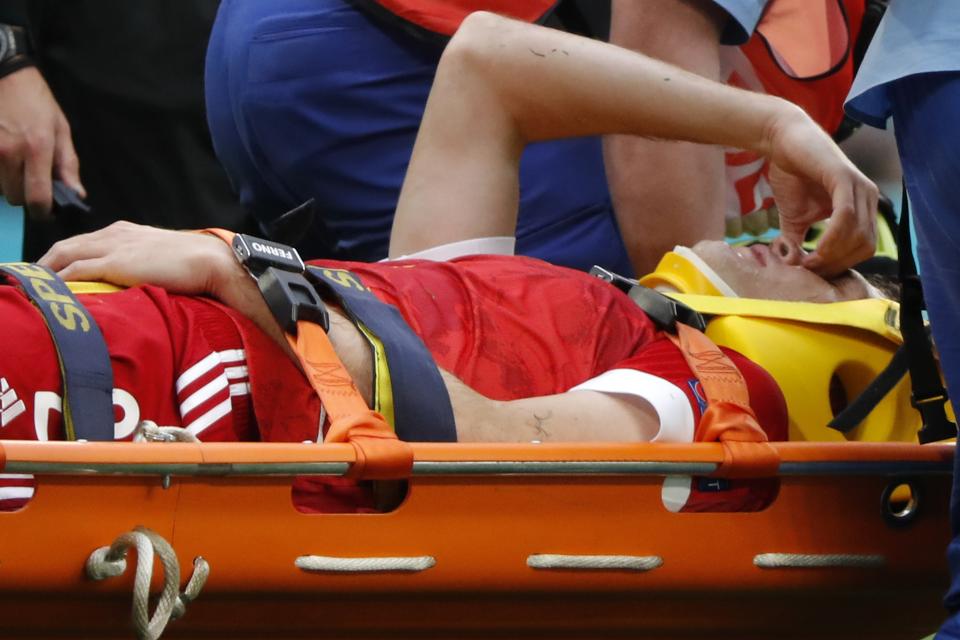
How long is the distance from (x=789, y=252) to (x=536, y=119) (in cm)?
31

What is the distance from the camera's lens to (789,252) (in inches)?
64.1

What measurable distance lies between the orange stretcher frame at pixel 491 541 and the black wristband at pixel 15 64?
3.90 ft

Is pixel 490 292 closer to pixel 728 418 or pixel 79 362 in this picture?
pixel 728 418

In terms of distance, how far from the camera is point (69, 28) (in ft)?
7.98

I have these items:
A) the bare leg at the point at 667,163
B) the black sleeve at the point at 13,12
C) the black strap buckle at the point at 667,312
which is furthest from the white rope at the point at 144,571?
the black sleeve at the point at 13,12

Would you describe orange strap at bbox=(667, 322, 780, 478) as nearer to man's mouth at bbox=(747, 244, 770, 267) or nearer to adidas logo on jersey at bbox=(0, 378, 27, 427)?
A: man's mouth at bbox=(747, 244, 770, 267)

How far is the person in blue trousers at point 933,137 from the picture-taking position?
1.08m

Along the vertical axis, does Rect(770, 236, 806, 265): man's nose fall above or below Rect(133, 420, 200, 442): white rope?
above

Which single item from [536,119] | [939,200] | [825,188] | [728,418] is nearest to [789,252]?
[825,188]

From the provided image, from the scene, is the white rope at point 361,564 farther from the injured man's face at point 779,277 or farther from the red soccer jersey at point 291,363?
the injured man's face at point 779,277

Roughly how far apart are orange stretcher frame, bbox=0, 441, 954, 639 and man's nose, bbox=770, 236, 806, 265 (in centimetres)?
37

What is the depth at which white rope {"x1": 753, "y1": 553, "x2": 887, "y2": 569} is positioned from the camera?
123cm

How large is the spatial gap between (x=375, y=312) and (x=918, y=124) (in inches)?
17.7

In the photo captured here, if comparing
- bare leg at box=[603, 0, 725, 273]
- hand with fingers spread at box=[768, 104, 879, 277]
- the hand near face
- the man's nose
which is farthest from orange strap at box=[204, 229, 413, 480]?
bare leg at box=[603, 0, 725, 273]
